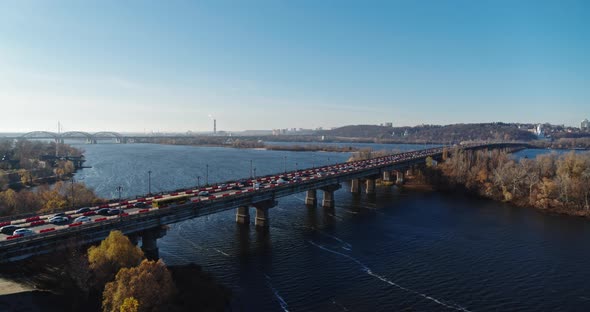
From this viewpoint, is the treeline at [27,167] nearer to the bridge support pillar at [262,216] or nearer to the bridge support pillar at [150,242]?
the bridge support pillar at [150,242]

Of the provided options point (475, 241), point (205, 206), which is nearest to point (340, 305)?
point (205, 206)

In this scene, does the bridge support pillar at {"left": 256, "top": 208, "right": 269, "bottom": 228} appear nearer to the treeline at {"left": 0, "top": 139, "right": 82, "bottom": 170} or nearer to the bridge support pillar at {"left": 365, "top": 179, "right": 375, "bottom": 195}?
the bridge support pillar at {"left": 365, "top": 179, "right": 375, "bottom": 195}

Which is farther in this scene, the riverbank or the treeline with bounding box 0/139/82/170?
the treeline with bounding box 0/139/82/170

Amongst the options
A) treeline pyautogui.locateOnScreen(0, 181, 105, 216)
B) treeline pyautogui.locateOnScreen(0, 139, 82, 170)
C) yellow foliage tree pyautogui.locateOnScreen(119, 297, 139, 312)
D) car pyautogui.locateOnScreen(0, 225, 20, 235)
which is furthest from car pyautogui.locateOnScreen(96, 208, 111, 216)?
treeline pyautogui.locateOnScreen(0, 139, 82, 170)

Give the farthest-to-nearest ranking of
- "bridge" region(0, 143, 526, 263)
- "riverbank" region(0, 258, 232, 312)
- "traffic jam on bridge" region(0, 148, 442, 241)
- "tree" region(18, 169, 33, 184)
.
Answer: "tree" region(18, 169, 33, 184)
"traffic jam on bridge" region(0, 148, 442, 241)
"bridge" region(0, 143, 526, 263)
"riverbank" region(0, 258, 232, 312)

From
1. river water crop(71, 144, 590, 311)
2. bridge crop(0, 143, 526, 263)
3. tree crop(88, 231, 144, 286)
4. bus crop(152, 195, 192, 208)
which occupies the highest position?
bus crop(152, 195, 192, 208)

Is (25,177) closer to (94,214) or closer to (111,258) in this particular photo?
(94,214)

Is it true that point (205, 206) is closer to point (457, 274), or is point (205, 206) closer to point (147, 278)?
point (147, 278)
